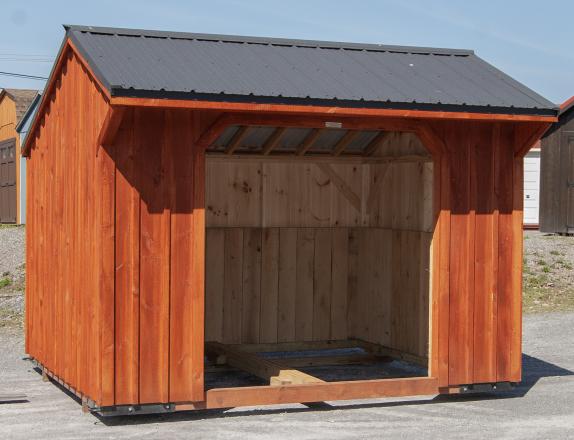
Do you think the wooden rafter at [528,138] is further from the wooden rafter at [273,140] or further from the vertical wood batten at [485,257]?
the wooden rafter at [273,140]

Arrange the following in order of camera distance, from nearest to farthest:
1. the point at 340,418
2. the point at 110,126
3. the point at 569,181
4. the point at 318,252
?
the point at 110,126 < the point at 340,418 < the point at 318,252 < the point at 569,181

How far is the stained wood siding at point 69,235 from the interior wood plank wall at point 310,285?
2245 mm

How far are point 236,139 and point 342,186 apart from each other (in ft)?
6.05

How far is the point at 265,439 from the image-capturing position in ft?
28.4

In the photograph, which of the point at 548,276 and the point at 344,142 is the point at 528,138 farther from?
the point at 548,276

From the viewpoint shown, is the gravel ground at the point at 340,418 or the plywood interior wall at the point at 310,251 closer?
the gravel ground at the point at 340,418

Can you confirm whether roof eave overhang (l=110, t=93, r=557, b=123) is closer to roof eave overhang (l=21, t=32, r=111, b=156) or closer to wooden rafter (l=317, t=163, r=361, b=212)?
roof eave overhang (l=21, t=32, r=111, b=156)

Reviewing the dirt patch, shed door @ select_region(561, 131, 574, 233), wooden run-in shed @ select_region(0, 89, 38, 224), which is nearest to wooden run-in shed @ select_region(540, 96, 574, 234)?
shed door @ select_region(561, 131, 574, 233)

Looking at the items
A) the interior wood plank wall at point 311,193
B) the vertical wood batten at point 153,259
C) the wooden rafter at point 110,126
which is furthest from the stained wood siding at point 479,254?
the wooden rafter at point 110,126

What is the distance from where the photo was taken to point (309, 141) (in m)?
12.7

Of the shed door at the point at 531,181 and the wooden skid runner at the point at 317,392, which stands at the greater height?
the shed door at the point at 531,181

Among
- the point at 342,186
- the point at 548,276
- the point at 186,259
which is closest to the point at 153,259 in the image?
the point at 186,259

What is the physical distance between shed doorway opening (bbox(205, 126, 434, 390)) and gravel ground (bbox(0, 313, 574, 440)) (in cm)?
201

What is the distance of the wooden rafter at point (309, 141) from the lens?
1245cm
